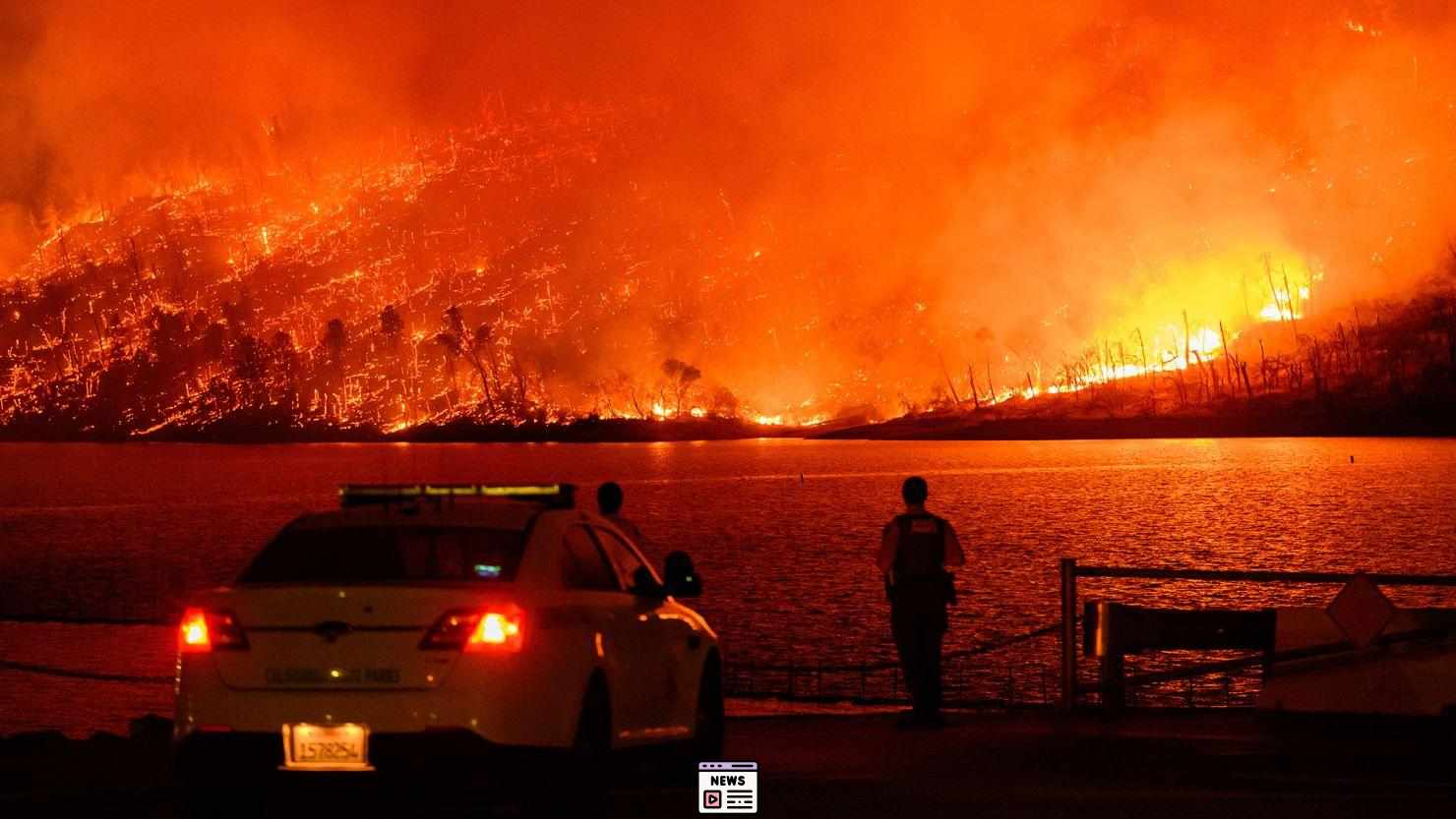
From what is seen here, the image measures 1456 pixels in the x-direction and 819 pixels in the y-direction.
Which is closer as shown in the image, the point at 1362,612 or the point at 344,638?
the point at 344,638

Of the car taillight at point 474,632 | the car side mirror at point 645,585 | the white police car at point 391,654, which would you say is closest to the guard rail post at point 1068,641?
the car side mirror at point 645,585

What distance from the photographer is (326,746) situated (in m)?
Answer: 10.6

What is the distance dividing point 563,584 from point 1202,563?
108 metres

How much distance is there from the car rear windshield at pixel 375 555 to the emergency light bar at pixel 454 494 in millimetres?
425

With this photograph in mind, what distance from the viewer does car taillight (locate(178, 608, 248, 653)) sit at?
35.5 feet

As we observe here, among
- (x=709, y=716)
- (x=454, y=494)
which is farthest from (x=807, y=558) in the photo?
(x=454, y=494)

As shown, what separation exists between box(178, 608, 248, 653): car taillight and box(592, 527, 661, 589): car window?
2748 mm

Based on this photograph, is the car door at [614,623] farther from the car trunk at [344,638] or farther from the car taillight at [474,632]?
the car trunk at [344,638]

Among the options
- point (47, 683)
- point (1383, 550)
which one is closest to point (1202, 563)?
point (1383, 550)

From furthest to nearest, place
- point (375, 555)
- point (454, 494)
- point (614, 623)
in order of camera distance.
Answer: point (454, 494) < point (614, 623) < point (375, 555)

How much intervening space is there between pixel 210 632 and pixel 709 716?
463cm

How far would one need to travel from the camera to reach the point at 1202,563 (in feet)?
376

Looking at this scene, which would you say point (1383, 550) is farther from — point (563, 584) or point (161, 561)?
point (563, 584)

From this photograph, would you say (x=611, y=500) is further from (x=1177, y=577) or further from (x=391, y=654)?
(x=391, y=654)
